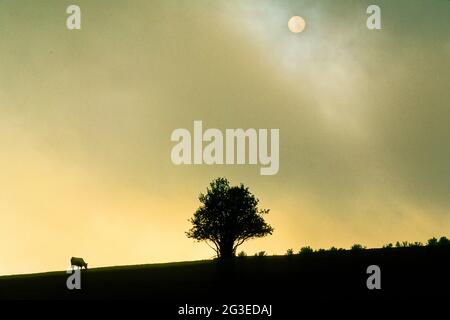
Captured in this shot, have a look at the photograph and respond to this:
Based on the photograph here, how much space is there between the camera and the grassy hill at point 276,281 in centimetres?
2923

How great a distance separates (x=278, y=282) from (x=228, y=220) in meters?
28.6

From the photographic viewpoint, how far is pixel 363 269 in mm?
38625

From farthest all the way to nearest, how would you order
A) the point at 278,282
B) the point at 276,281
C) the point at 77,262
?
the point at 77,262 < the point at 276,281 < the point at 278,282

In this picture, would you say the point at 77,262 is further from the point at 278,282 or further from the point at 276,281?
the point at 278,282

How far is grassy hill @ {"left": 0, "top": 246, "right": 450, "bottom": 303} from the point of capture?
2923 cm

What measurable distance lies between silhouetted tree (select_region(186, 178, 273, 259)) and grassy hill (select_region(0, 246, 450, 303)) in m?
12.2

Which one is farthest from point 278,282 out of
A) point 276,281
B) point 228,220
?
point 228,220

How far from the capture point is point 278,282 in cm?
3588

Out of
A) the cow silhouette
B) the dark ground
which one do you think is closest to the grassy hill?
the dark ground

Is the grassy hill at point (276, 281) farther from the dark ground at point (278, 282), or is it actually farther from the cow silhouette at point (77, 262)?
the cow silhouette at point (77, 262)

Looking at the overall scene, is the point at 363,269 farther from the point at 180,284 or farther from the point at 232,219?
the point at 232,219
